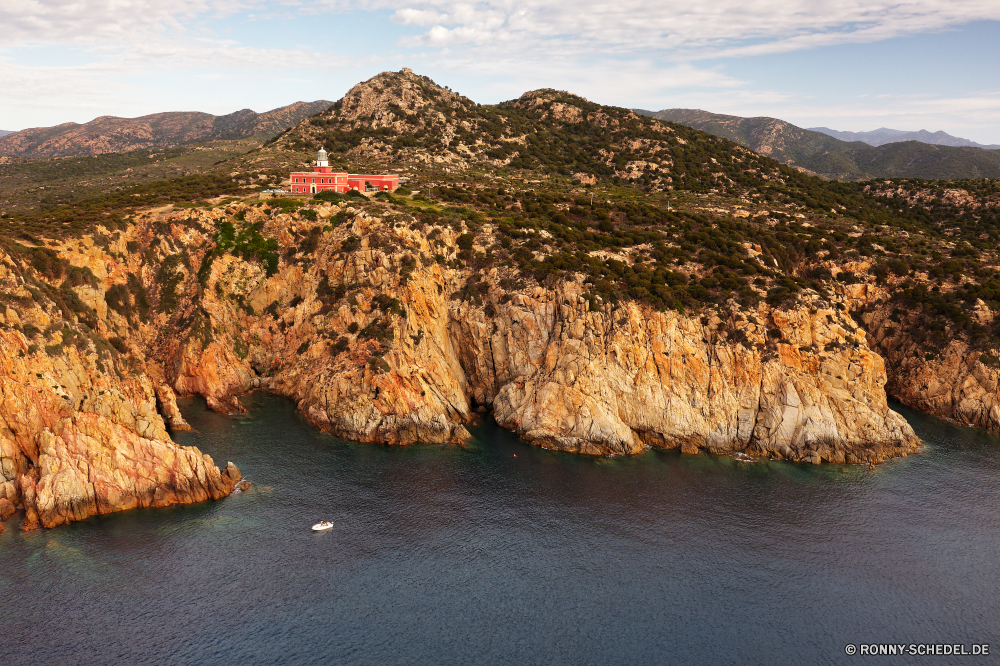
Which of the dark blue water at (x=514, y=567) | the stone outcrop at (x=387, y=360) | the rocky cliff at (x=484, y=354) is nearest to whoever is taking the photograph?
the dark blue water at (x=514, y=567)

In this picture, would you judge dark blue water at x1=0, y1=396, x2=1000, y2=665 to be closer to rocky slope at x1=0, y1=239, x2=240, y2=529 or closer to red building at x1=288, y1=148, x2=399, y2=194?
rocky slope at x1=0, y1=239, x2=240, y2=529

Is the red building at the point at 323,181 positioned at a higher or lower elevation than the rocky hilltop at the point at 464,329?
higher

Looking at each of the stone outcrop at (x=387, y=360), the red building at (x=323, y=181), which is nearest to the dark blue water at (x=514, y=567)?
the stone outcrop at (x=387, y=360)

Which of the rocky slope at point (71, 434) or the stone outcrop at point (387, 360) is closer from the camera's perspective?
the rocky slope at point (71, 434)

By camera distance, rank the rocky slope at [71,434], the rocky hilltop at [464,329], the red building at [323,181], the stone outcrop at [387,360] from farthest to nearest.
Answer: the red building at [323,181] → the rocky hilltop at [464,329] → the stone outcrop at [387,360] → the rocky slope at [71,434]

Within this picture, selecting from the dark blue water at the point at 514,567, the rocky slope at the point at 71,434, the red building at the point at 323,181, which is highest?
the red building at the point at 323,181

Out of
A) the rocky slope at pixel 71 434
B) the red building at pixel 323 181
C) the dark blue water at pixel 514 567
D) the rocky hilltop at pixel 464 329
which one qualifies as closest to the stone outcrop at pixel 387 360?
the rocky slope at pixel 71 434

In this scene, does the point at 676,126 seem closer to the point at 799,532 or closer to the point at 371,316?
the point at 371,316

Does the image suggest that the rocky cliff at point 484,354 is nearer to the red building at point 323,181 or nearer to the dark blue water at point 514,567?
the dark blue water at point 514,567
